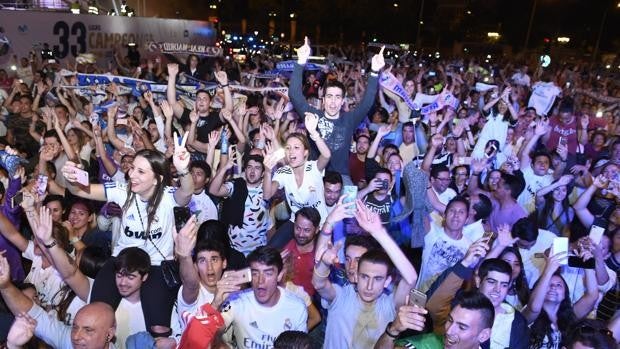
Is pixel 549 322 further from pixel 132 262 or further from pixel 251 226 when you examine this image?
pixel 132 262

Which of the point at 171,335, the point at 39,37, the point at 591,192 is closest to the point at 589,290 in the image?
the point at 591,192

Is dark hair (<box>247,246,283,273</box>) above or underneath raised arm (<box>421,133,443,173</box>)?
underneath

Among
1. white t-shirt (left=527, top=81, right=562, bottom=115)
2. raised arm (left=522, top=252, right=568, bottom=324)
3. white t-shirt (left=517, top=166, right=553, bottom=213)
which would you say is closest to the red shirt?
raised arm (left=522, top=252, right=568, bottom=324)

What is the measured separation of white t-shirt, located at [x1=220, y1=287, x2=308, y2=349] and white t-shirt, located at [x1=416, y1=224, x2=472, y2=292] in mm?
1608

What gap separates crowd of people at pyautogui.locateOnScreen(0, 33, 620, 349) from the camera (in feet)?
10.9

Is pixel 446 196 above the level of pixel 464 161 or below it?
below

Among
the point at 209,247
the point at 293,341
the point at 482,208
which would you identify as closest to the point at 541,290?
the point at 482,208

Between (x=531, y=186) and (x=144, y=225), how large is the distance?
14.9 feet

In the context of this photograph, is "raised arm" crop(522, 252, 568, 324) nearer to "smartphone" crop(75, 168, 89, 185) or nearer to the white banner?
"smartphone" crop(75, 168, 89, 185)

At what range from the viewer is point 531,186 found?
6367 millimetres

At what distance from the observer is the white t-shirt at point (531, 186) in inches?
245

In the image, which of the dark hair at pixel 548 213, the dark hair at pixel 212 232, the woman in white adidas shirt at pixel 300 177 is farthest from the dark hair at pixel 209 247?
the dark hair at pixel 548 213

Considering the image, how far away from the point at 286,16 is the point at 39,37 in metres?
30.2

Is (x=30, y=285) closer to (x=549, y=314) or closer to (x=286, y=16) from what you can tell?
(x=549, y=314)
